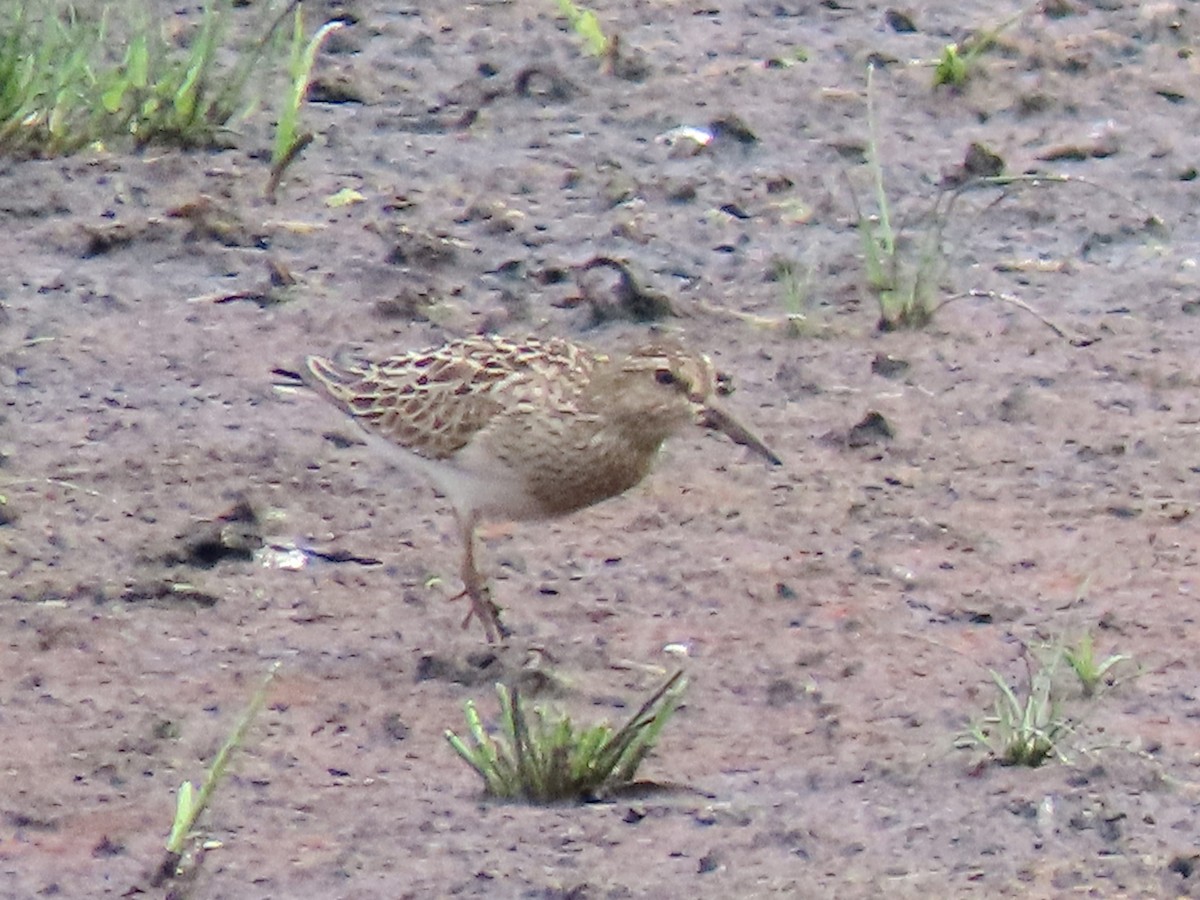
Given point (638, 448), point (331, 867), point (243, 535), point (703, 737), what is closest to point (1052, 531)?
point (638, 448)

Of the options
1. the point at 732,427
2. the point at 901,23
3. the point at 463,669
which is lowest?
the point at 901,23

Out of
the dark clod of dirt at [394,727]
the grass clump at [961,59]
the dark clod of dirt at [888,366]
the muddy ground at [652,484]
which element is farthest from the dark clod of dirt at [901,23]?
the dark clod of dirt at [394,727]

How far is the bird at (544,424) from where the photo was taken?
270 inches

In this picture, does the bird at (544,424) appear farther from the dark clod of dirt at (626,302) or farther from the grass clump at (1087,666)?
the dark clod of dirt at (626,302)

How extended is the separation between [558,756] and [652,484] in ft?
7.15

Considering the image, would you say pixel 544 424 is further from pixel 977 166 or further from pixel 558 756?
pixel 977 166

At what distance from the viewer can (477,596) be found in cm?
652

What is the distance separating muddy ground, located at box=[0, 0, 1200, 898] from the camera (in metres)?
5.43

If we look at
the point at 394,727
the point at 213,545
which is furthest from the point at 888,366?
the point at 394,727

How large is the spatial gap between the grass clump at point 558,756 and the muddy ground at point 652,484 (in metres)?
0.08

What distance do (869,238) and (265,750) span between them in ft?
10.9

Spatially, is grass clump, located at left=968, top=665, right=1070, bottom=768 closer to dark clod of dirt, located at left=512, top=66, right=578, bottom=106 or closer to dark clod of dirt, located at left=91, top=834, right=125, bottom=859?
dark clod of dirt, located at left=91, top=834, right=125, bottom=859

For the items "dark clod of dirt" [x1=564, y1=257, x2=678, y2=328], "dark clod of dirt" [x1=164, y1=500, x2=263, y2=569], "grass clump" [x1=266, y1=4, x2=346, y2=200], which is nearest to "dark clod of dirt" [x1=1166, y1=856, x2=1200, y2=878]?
"dark clod of dirt" [x1=164, y1=500, x2=263, y2=569]

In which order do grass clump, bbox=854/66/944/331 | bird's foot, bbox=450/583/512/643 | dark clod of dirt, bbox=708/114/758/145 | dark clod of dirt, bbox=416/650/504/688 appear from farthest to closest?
1. dark clod of dirt, bbox=708/114/758/145
2. grass clump, bbox=854/66/944/331
3. bird's foot, bbox=450/583/512/643
4. dark clod of dirt, bbox=416/650/504/688
